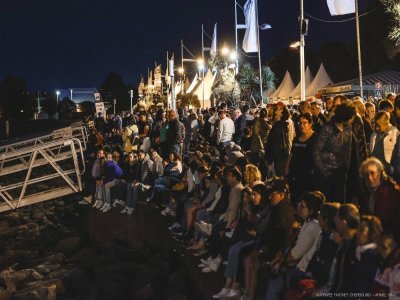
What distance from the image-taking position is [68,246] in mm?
14445

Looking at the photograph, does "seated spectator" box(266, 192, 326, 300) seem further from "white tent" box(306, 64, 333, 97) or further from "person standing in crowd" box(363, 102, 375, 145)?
"white tent" box(306, 64, 333, 97)

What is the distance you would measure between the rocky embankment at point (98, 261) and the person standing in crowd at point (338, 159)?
2.29 meters

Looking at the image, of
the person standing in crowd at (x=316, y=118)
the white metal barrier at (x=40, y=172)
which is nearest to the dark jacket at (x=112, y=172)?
the white metal barrier at (x=40, y=172)

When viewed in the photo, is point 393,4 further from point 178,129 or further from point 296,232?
point 296,232

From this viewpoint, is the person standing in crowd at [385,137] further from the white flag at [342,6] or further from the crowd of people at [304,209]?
the white flag at [342,6]

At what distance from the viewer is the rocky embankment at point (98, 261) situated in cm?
966

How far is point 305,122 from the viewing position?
767 centimetres

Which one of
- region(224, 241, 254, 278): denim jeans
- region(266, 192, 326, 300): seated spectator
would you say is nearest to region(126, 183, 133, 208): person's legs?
region(224, 241, 254, 278): denim jeans

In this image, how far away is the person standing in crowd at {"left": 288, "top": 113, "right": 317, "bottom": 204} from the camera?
303 inches

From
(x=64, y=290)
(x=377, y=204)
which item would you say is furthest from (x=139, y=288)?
(x=377, y=204)

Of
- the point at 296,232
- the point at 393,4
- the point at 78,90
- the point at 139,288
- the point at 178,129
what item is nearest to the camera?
the point at 296,232

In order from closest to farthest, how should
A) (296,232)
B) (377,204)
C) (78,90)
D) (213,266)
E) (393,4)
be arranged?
(377,204) → (296,232) → (213,266) → (393,4) → (78,90)

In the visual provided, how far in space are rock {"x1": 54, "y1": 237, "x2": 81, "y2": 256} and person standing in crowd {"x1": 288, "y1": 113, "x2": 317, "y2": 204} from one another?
8263 mm

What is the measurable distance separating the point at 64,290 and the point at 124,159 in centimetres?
506
